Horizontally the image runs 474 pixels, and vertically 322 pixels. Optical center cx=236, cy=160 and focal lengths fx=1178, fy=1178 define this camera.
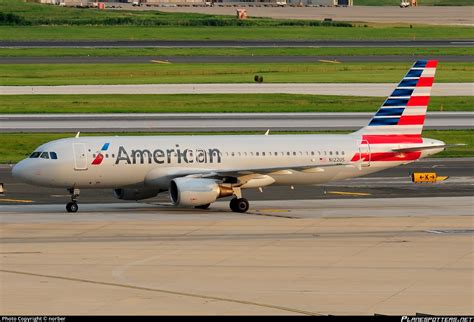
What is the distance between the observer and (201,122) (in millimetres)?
96250

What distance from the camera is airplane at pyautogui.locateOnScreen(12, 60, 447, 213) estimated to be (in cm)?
5856

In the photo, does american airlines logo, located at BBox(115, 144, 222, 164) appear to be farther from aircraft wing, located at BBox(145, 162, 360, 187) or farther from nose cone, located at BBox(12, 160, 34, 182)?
nose cone, located at BBox(12, 160, 34, 182)

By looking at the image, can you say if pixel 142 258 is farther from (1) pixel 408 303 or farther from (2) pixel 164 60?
(2) pixel 164 60

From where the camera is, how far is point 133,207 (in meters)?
61.6

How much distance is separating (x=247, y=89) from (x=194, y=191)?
60542mm

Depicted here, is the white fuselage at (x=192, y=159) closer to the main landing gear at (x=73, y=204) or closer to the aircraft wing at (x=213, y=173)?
the aircraft wing at (x=213, y=173)

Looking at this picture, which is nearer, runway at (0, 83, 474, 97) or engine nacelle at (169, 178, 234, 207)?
engine nacelle at (169, 178, 234, 207)

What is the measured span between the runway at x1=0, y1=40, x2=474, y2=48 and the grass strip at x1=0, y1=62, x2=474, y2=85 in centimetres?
2692

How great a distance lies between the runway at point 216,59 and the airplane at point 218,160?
80.1m

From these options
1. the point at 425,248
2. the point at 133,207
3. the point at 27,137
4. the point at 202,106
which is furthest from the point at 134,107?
the point at 425,248

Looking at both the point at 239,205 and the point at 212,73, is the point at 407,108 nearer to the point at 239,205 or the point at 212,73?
the point at 239,205

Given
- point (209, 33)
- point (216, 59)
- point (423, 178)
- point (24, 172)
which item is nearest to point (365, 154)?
point (423, 178)

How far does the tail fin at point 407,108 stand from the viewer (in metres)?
64.0

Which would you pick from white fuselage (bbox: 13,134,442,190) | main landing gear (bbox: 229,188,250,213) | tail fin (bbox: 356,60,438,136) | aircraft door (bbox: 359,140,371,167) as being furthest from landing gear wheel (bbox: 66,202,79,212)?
tail fin (bbox: 356,60,438,136)
